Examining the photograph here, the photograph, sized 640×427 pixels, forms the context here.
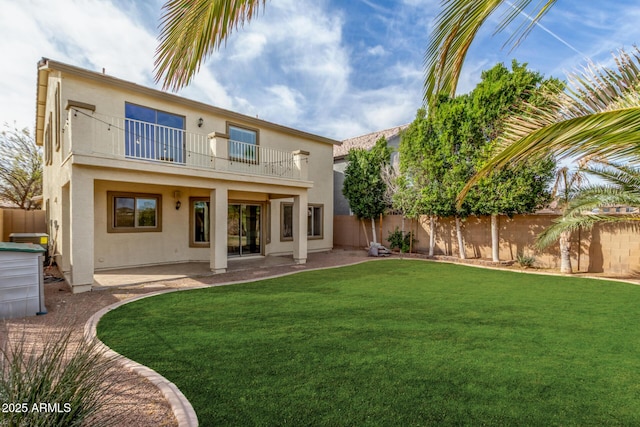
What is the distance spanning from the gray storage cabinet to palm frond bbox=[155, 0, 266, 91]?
18.7 feet

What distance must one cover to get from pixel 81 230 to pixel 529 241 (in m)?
14.8

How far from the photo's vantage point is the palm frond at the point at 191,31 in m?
2.50

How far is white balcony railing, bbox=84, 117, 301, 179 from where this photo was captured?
9867 mm

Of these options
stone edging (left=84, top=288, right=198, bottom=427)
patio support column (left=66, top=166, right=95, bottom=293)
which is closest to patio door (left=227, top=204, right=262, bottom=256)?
patio support column (left=66, top=166, right=95, bottom=293)

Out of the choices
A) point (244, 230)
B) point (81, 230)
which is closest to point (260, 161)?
point (244, 230)

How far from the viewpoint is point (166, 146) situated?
36.3ft

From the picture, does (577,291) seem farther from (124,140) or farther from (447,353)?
(124,140)

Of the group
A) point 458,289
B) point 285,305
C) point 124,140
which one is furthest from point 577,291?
point 124,140

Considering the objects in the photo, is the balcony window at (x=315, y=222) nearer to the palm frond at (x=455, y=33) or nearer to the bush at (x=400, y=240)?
the bush at (x=400, y=240)

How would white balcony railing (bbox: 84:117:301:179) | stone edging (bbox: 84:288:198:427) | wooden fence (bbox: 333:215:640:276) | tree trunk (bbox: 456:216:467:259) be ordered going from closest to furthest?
stone edging (bbox: 84:288:198:427) → white balcony railing (bbox: 84:117:301:179) → wooden fence (bbox: 333:215:640:276) → tree trunk (bbox: 456:216:467:259)

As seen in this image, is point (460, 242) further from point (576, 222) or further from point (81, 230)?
point (81, 230)

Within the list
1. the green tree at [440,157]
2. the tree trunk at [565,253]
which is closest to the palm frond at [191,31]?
the green tree at [440,157]

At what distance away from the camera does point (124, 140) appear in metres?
9.72

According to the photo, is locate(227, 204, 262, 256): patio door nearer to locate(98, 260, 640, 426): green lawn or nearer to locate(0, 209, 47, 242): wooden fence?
locate(98, 260, 640, 426): green lawn
